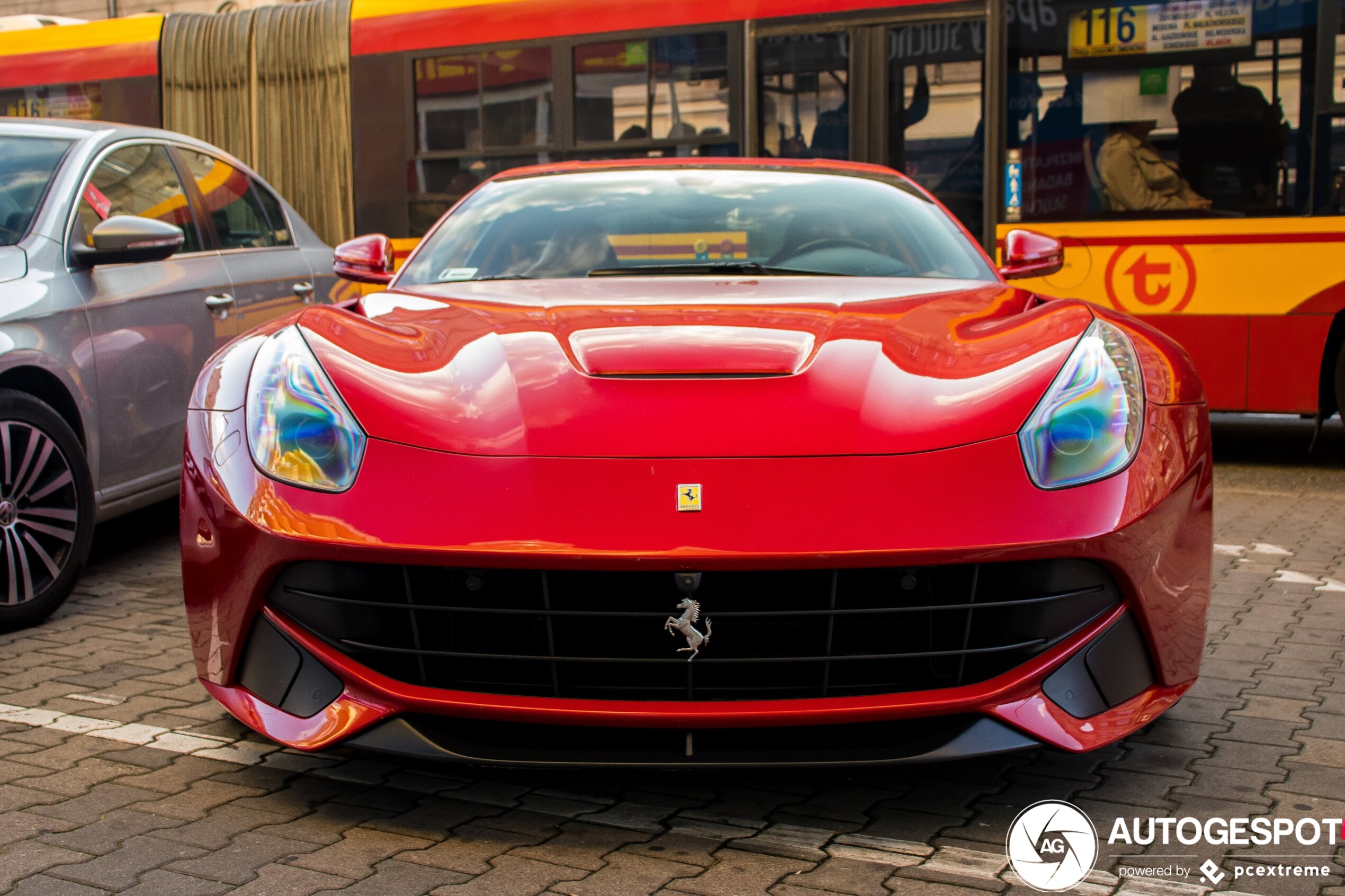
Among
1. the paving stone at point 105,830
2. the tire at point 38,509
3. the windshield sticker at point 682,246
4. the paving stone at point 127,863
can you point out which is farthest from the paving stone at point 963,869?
the tire at point 38,509

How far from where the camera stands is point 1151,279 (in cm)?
784

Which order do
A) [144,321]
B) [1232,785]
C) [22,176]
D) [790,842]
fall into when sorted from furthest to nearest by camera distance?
[144,321]
[22,176]
[1232,785]
[790,842]

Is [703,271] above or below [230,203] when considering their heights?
below

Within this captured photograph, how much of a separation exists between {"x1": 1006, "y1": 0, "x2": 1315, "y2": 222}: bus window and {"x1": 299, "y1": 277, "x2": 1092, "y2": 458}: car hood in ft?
16.0

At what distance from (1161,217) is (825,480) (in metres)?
5.99

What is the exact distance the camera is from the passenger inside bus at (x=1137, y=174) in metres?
7.79

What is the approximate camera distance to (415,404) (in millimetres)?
2725

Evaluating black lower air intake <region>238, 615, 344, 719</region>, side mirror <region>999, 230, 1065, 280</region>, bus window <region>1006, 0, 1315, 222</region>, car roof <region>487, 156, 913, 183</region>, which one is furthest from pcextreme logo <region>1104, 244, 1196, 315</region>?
black lower air intake <region>238, 615, 344, 719</region>

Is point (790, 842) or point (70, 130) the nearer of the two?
point (790, 842)

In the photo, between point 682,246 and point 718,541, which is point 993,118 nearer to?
point 682,246

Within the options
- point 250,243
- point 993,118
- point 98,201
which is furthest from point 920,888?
point 993,118

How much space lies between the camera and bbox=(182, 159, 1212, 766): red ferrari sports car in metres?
2.47

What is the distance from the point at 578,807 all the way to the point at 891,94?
6.60 meters

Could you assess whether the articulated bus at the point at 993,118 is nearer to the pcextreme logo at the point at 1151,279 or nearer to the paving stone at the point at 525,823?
the pcextreme logo at the point at 1151,279
